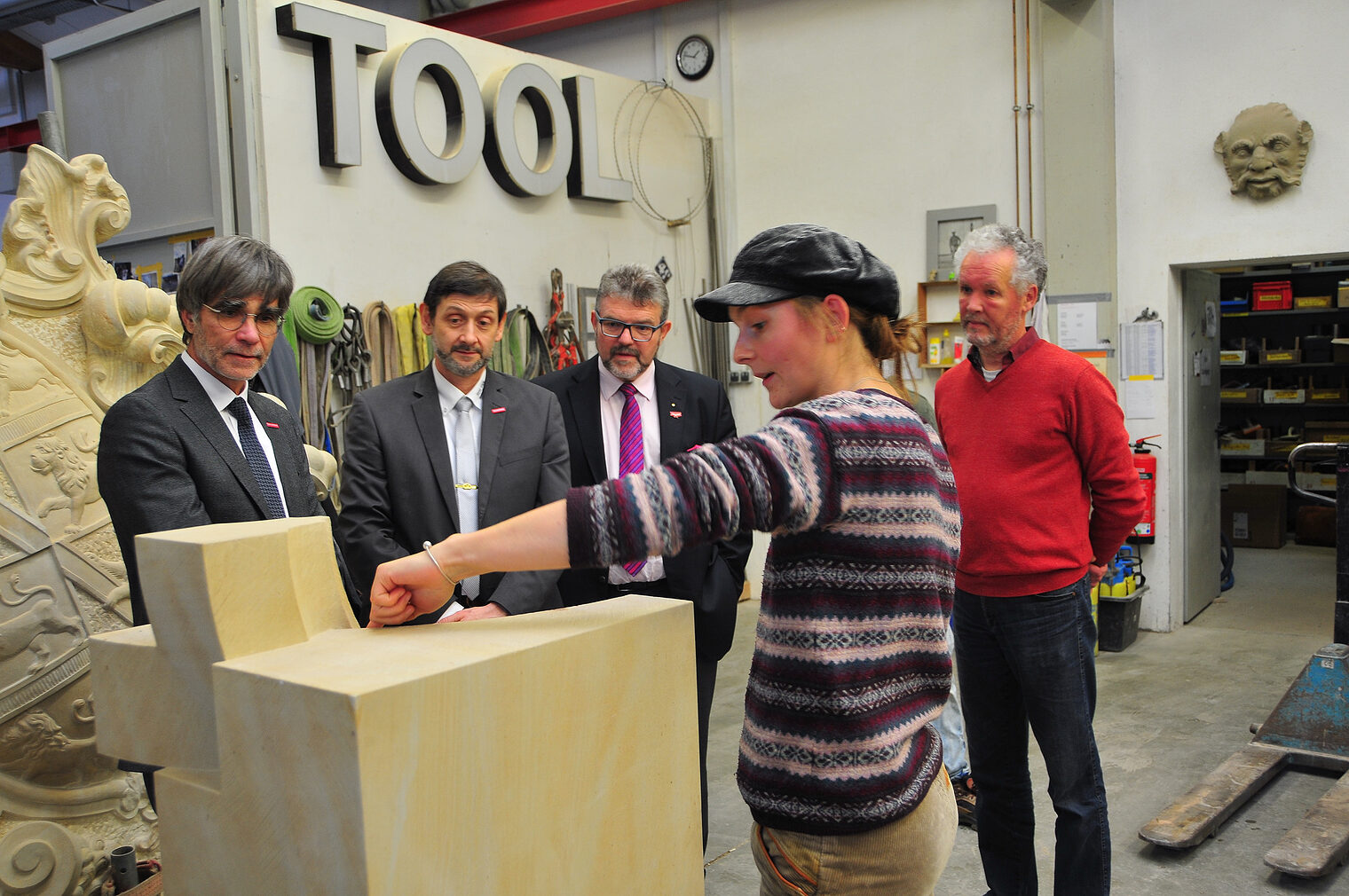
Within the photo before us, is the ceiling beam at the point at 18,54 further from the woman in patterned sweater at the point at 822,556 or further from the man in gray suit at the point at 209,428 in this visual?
the woman in patterned sweater at the point at 822,556

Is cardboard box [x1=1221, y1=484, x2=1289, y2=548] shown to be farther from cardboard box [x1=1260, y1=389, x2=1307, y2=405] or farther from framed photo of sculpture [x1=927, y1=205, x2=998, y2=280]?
framed photo of sculpture [x1=927, y1=205, x2=998, y2=280]

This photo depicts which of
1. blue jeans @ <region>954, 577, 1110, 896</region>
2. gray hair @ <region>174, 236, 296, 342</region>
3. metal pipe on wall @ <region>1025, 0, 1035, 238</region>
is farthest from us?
metal pipe on wall @ <region>1025, 0, 1035, 238</region>

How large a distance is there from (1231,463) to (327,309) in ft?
23.7

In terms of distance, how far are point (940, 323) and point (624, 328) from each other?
3539mm

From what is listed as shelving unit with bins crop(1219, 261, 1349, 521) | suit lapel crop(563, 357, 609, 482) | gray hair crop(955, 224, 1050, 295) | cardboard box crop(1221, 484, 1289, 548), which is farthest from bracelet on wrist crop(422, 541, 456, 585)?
shelving unit with bins crop(1219, 261, 1349, 521)

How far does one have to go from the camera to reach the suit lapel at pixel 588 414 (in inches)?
100

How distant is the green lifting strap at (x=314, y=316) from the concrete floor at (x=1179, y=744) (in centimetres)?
222

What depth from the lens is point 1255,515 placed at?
782 cm

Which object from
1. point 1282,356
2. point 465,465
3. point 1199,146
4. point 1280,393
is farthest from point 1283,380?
point 465,465

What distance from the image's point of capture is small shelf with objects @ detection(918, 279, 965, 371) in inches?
222

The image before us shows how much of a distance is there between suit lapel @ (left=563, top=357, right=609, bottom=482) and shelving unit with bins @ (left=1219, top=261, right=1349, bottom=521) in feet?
22.3

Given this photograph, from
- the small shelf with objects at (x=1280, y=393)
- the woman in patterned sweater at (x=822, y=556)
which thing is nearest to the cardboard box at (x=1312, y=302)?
the small shelf with objects at (x=1280, y=393)

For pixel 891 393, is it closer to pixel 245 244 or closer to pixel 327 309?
pixel 245 244

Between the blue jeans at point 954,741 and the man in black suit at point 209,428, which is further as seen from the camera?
the blue jeans at point 954,741
